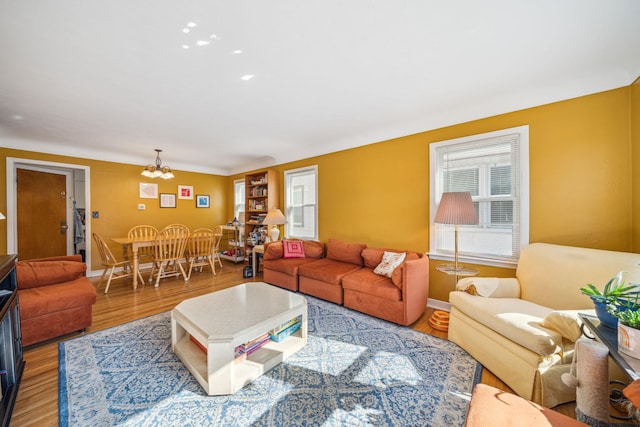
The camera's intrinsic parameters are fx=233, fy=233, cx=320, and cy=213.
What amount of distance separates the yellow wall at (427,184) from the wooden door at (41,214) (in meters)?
0.34

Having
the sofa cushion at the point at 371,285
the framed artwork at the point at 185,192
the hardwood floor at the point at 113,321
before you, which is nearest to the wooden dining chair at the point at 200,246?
the hardwood floor at the point at 113,321

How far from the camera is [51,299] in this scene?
212 centimetres

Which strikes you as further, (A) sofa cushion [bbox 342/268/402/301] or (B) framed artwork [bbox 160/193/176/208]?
(B) framed artwork [bbox 160/193/176/208]

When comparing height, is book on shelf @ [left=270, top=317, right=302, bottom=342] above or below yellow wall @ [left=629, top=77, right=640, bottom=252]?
below

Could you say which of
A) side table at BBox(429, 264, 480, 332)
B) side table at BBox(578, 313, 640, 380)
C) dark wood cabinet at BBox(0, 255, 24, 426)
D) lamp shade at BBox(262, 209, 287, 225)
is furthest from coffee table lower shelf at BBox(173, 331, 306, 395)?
lamp shade at BBox(262, 209, 287, 225)

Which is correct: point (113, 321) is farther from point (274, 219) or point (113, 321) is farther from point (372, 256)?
point (372, 256)

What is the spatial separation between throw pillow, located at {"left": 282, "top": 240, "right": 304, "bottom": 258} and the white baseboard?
6.56 feet

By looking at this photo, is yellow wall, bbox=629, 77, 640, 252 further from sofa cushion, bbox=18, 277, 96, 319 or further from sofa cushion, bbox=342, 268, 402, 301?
sofa cushion, bbox=18, 277, 96, 319

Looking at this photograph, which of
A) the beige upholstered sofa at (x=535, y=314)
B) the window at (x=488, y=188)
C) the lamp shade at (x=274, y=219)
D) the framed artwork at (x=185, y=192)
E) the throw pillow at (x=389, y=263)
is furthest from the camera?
the framed artwork at (x=185, y=192)

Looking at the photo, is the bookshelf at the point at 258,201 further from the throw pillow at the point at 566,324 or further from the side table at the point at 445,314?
the throw pillow at the point at 566,324

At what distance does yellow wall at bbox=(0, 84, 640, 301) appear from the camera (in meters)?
2.02

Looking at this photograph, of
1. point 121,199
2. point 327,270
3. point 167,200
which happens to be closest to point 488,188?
point 327,270

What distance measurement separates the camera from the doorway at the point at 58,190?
366 cm

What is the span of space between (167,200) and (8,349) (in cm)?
434
